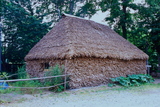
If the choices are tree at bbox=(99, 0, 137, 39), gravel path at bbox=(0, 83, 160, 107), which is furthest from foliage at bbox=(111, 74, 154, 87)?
tree at bbox=(99, 0, 137, 39)

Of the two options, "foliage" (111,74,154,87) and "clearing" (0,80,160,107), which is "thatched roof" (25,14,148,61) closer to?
"foliage" (111,74,154,87)

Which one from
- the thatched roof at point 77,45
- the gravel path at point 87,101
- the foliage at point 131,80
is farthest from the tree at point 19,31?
the gravel path at point 87,101

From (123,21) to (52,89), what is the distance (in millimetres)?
12110

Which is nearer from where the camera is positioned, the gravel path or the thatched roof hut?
the gravel path

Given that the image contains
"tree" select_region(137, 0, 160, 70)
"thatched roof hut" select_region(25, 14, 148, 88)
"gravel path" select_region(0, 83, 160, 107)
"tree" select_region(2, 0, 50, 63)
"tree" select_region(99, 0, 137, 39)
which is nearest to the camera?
"gravel path" select_region(0, 83, 160, 107)

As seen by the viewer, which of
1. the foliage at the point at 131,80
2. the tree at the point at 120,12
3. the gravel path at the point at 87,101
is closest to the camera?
the gravel path at the point at 87,101

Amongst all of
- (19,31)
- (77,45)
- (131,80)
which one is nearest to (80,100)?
(77,45)

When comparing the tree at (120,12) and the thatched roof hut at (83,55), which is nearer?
the thatched roof hut at (83,55)

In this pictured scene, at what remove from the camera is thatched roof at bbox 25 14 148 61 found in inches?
351

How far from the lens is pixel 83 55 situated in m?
8.79

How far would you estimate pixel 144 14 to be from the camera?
16578 millimetres

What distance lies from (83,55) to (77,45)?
70 centimetres

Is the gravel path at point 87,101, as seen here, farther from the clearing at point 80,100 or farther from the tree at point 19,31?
the tree at point 19,31

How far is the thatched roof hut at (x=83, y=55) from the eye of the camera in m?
8.81
